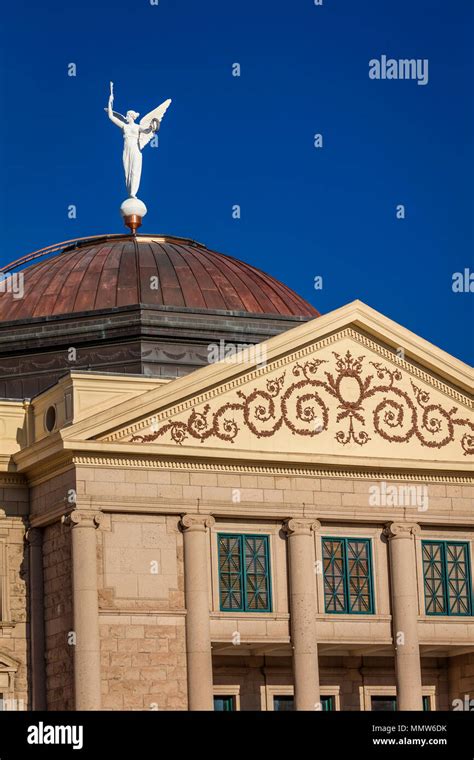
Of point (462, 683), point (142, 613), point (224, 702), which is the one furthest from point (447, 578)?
point (142, 613)

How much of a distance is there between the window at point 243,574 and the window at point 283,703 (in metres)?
2.76

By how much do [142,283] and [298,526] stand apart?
1097 centimetres

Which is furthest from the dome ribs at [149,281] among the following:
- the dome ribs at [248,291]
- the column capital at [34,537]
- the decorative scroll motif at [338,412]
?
the column capital at [34,537]

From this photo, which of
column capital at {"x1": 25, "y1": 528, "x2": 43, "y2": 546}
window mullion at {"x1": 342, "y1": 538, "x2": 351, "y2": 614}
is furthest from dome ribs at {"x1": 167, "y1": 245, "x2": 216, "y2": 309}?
column capital at {"x1": 25, "y1": 528, "x2": 43, "y2": 546}

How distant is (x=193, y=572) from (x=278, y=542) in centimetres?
248

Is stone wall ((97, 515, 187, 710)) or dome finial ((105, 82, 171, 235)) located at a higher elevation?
dome finial ((105, 82, 171, 235))

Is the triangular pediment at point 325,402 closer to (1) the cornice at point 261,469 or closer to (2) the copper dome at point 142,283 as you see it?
(1) the cornice at point 261,469

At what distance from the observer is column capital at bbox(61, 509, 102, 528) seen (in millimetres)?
41188

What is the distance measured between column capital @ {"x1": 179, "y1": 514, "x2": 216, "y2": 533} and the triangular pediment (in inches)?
62.4

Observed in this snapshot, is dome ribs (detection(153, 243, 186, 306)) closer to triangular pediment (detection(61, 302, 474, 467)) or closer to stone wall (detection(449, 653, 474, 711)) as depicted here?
triangular pediment (detection(61, 302, 474, 467))

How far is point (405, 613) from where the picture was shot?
4391 centimetres
